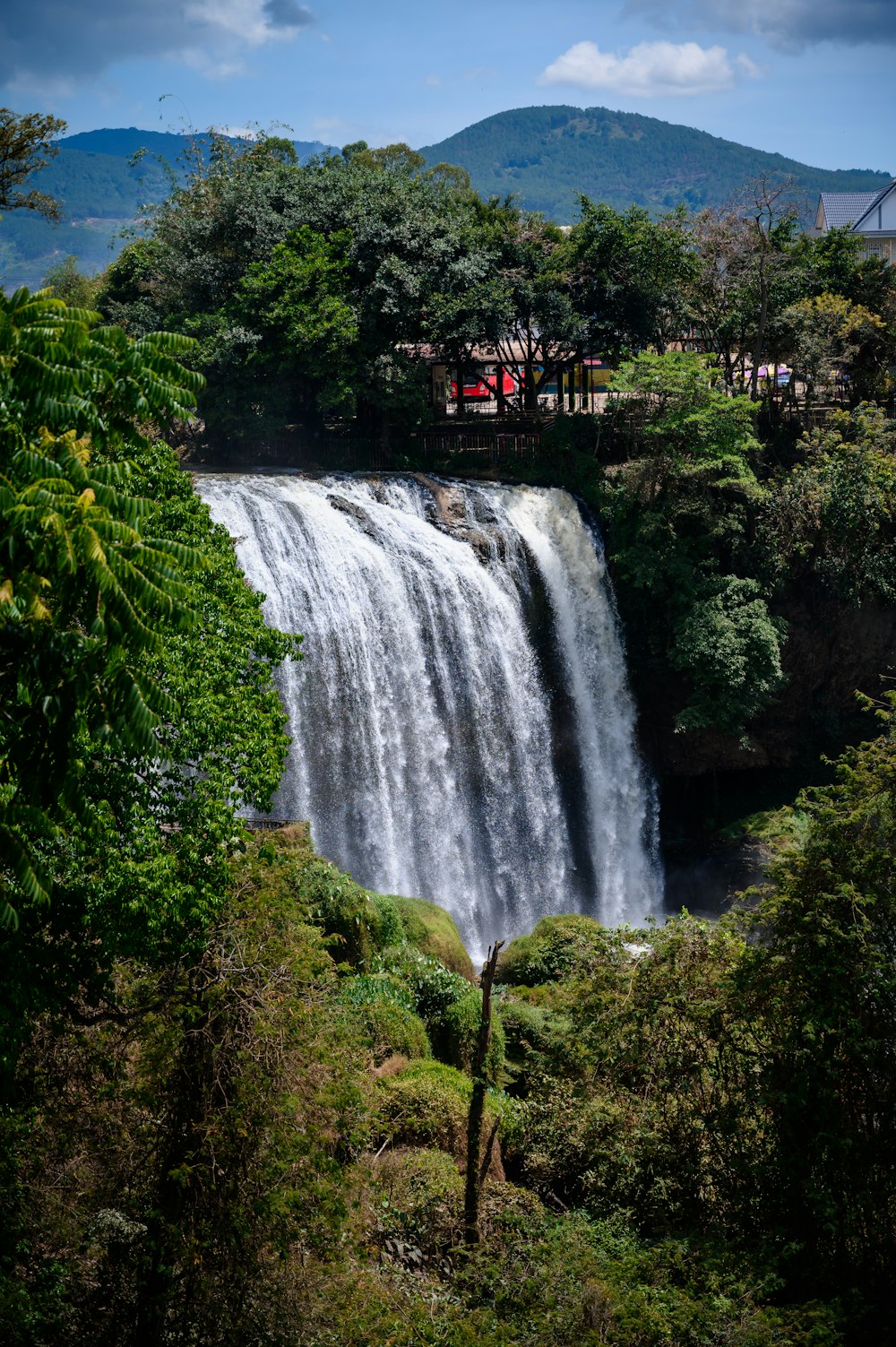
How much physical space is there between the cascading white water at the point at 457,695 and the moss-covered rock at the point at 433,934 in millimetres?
3095

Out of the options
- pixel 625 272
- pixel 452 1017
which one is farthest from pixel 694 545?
pixel 452 1017

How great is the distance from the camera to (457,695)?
2538 cm

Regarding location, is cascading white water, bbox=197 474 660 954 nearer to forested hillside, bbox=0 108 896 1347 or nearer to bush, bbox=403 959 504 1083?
forested hillside, bbox=0 108 896 1347

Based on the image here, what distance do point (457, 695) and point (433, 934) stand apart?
6.62m

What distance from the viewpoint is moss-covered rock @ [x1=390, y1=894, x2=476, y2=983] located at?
19766 millimetres

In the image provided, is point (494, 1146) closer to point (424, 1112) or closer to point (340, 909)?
point (424, 1112)

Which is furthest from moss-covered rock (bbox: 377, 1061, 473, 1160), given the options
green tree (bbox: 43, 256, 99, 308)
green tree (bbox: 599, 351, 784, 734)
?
green tree (bbox: 43, 256, 99, 308)

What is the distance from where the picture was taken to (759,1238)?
1281 centimetres

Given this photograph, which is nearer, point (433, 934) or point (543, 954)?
point (433, 934)

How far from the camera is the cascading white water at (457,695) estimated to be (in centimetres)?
2367

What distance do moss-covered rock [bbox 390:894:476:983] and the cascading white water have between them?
3.10m

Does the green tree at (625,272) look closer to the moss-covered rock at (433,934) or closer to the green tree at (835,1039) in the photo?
the moss-covered rock at (433,934)

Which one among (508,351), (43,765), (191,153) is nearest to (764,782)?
(508,351)

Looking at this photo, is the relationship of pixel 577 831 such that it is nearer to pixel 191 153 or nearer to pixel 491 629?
pixel 491 629
